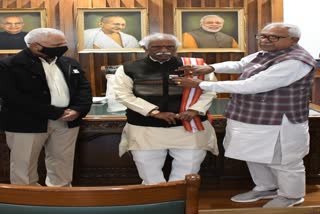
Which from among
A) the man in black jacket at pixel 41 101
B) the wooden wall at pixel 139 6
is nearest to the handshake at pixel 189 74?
the man in black jacket at pixel 41 101

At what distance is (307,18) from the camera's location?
5.18 metres

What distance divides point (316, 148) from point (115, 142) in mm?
1596

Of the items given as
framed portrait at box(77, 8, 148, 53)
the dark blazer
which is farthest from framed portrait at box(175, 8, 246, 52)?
the dark blazer

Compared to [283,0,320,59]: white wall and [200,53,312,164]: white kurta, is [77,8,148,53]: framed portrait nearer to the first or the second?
[283,0,320,59]: white wall

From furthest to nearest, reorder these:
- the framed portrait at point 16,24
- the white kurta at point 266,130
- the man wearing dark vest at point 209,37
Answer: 1. the man wearing dark vest at point 209,37
2. the framed portrait at point 16,24
3. the white kurta at point 266,130

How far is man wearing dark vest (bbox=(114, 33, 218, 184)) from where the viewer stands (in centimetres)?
266

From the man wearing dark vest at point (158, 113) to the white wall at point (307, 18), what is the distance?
9.24 ft

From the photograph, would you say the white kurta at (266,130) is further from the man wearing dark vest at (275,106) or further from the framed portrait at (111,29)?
the framed portrait at (111,29)

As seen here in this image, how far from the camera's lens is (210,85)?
2.64 metres

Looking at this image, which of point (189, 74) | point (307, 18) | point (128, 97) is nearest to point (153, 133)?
point (128, 97)

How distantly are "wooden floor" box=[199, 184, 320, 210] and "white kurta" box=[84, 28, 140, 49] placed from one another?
1.96m

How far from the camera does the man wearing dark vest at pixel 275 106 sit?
2.59m

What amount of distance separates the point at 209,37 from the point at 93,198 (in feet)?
12.9

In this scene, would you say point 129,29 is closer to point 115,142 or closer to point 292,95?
point 115,142
